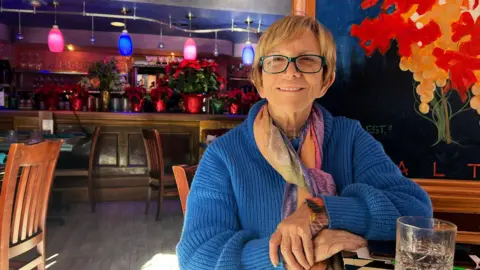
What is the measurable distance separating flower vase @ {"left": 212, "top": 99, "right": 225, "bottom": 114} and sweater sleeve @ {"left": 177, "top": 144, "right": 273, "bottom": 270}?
4.22 meters

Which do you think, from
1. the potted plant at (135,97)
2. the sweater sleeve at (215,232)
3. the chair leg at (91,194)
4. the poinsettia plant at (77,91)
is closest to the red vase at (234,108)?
the potted plant at (135,97)

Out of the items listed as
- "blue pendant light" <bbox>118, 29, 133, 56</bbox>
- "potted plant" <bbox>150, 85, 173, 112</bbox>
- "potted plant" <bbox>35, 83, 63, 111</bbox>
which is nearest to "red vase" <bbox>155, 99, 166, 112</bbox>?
"potted plant" <bbox>150, 85, 173, 112</bbox>

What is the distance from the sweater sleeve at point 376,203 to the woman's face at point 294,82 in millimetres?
244

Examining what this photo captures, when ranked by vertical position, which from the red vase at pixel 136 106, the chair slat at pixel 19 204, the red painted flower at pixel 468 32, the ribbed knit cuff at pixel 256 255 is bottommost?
the chair slat at pixel 19 204

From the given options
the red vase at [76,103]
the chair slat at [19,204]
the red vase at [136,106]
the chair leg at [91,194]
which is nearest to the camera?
the chair slat at [19,204]

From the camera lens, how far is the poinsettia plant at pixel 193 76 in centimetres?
479

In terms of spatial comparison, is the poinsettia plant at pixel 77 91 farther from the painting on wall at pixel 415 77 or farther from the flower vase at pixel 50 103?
the painting on wall at pixel 415 77

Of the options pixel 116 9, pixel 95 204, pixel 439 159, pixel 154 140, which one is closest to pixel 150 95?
pixel 154 140

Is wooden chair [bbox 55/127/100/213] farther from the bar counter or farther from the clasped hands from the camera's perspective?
the clasped hands

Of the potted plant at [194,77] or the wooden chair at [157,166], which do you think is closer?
the wooden chair at [157,166]

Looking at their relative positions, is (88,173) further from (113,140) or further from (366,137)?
(366,137)

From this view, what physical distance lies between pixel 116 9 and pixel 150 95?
2021mm

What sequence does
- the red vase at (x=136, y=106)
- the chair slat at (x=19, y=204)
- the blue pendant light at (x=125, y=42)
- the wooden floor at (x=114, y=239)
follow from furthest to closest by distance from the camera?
1. the blue pendant light at (x=125, y=42)
2. the red vase at (x=136, y=106)
3. the wooden floor at (x=114, y=239)
4. the chair slat at (x=19, y=204)

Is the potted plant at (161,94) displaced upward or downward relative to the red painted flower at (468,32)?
downward
